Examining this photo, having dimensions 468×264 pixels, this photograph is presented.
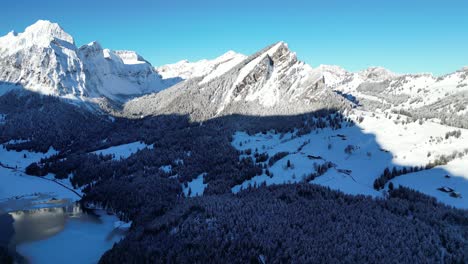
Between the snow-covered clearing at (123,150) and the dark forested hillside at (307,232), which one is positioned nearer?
the dark forested hillside at (307,232)

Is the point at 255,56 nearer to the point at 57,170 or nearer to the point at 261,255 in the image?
the point at 57,170

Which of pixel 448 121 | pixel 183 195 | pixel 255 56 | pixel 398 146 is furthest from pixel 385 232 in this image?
pixel 255 56

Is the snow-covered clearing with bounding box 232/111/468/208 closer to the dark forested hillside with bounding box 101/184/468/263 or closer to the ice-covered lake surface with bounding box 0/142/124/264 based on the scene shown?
the dark forested hillside with bounding box 101/184/468/263

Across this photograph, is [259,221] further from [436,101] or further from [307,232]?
[436,101]

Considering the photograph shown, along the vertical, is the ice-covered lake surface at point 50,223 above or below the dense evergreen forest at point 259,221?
below

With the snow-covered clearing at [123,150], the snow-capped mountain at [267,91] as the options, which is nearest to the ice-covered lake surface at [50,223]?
the snow-covered clearing at [123,150]

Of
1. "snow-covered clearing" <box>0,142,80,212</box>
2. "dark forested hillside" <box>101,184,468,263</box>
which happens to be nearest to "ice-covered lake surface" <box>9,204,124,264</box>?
"snow-covered clearing" <box>0,142,80,212</box>

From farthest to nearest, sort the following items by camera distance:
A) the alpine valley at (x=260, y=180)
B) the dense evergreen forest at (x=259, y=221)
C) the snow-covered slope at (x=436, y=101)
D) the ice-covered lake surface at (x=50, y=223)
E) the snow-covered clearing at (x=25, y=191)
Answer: the snow-covered slope at (x=436, y=101) < the snow-covered clearing at (x=25, y=191) < the ice-covered lake surface at (x=50, y=223) < the alpine valley at (x=260, y=180) < the dense evergreen forest at (x=259, y=221)

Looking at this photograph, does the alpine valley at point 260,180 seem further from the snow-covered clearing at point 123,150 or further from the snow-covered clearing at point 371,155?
the snow-covered clearing at point 123,150
